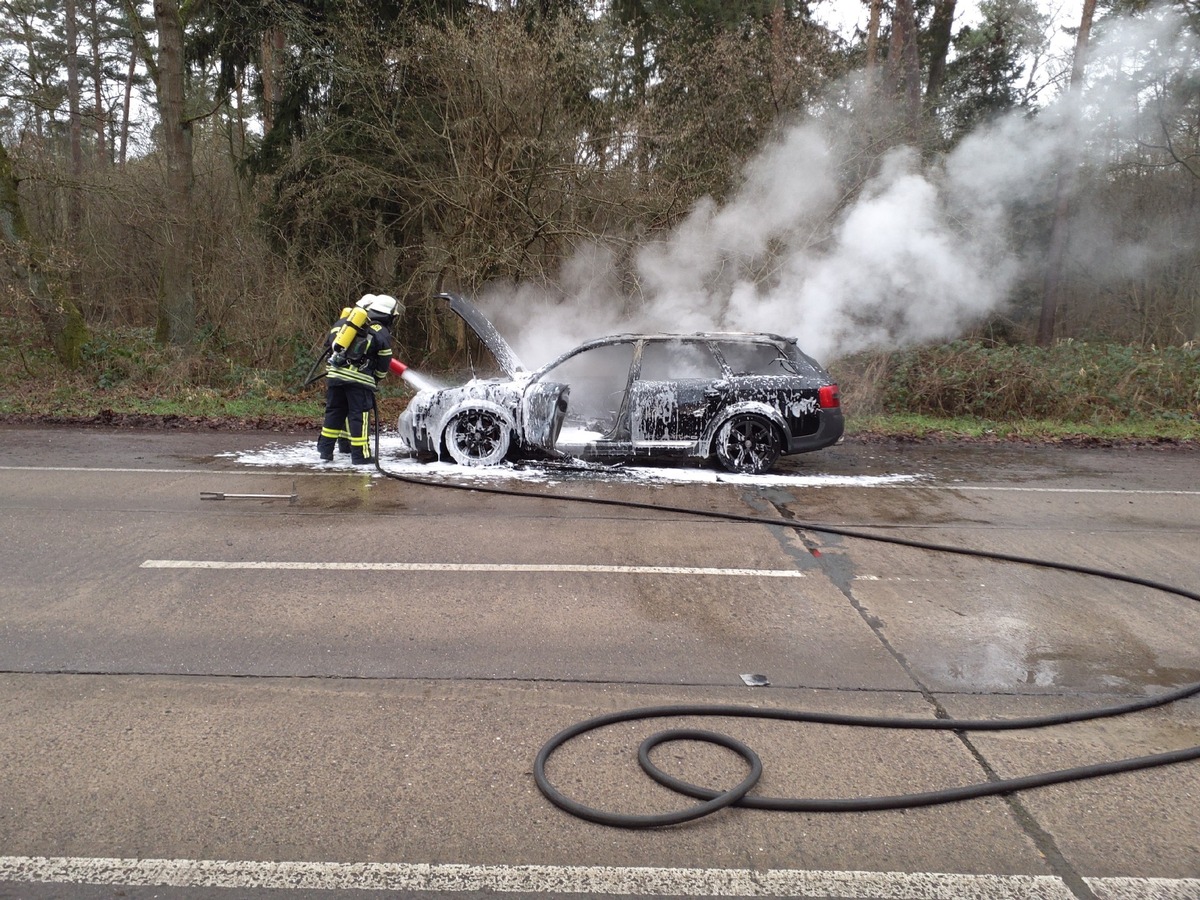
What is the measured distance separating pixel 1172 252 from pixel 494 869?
78.1 feet

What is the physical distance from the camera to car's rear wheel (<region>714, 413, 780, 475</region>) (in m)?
9.01

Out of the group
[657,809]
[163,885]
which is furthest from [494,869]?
[163,885]

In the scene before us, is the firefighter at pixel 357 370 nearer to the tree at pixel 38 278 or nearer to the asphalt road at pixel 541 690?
the asphalt road at pixel 541 690

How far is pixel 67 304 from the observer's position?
1504 cm

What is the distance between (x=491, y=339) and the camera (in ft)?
31.3

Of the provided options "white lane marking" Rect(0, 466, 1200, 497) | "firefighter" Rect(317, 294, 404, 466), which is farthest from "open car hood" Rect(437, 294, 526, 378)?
"white lane marking" Rect(0, 466, 1200, 497)

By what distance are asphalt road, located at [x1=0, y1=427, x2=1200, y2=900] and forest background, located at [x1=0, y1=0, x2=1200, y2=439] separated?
6809 mm

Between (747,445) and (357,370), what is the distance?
4075 millimetres

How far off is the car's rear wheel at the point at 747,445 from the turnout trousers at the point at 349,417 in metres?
3.66

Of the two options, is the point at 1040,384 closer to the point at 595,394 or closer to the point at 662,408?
the point at 662,408

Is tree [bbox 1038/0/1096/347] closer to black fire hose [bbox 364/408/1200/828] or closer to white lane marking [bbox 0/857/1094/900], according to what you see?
black fire hose [bbox 364/408/1200/828]

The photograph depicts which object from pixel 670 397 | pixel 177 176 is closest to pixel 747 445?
pixel 670 397

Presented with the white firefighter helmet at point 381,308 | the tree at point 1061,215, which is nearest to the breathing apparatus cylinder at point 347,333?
the white firefighter helmet at point 381,308

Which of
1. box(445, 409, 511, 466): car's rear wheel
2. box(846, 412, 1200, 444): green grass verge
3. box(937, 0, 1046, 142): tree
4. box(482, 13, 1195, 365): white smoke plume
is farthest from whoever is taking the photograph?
box(937, 0, 1046, 142): tree
